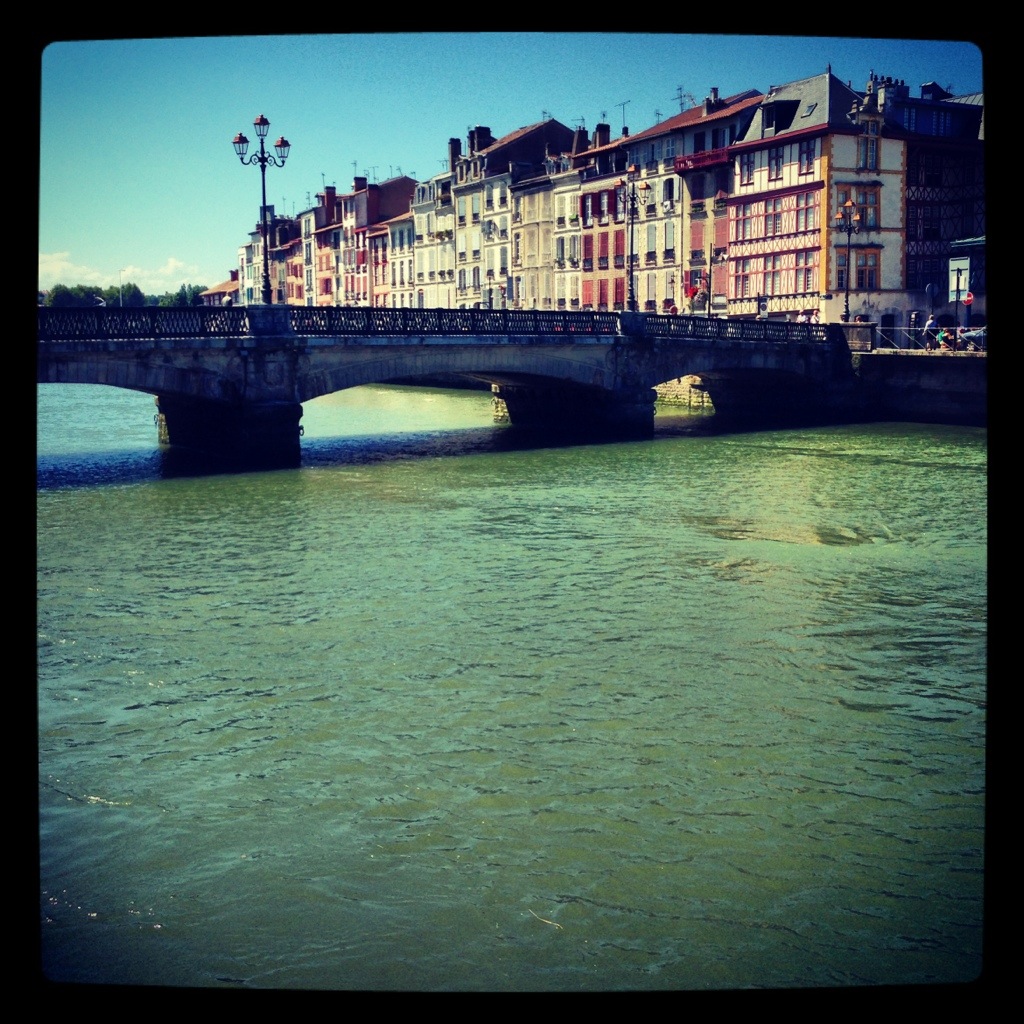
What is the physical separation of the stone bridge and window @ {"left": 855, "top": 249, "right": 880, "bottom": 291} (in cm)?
556

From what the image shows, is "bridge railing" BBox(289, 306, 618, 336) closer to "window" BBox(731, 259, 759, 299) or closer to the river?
the river

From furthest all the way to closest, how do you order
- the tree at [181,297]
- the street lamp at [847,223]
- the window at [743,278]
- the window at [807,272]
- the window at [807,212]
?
the tree at [181,297] < the window at [743,278] < the window at [807,272] < the window at [807,212] < the street lamp at [847,223]

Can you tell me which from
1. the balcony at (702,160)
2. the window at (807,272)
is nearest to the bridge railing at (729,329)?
the window at (807,272)

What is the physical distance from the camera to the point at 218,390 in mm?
27188

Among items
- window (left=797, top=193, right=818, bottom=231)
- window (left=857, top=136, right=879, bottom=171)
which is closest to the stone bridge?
window (left=797, top=193, right=818, bottom=231)

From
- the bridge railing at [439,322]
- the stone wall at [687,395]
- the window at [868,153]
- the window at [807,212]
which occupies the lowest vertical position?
the stone wall at [687,395]

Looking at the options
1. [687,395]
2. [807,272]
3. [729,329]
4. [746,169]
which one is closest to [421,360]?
[729,329]

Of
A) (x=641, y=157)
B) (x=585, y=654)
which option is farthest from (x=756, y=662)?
(x=641, y=157)

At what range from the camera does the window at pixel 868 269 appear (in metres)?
43.2

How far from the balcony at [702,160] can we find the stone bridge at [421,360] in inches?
431

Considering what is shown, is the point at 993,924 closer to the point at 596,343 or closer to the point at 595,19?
the point at 595,19

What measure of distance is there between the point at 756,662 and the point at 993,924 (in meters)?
9.00

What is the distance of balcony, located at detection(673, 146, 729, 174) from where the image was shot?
47.2 m

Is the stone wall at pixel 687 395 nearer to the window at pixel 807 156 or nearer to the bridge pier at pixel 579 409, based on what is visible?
the bridge pier at pixel 579 409
